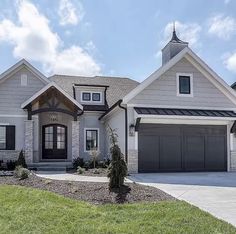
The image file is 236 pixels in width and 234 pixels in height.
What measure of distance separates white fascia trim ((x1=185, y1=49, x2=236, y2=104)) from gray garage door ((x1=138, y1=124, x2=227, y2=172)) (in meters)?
1.95

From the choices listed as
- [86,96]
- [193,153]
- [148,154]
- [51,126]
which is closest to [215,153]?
[193,153]

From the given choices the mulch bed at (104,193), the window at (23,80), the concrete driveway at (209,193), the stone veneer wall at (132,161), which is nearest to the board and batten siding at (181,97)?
the stone veneer wall at (132,161)

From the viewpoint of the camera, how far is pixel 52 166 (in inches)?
795

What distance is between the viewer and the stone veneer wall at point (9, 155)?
20.7 meters

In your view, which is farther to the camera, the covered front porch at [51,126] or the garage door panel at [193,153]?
the covered front porch at [51,126]

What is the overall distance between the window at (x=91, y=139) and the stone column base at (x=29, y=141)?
11.7 ft

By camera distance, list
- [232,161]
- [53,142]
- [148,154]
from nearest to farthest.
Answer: [148,154], [232,161], [53,142]

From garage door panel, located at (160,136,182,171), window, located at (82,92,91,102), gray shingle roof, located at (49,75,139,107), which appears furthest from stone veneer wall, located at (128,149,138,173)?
window, located at (82,92,91,102)

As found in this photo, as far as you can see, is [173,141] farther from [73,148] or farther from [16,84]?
[16,84]

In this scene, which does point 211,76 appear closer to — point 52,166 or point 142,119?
point 142,119

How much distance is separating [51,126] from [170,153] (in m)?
8.02

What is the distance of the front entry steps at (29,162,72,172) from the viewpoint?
1978 cm

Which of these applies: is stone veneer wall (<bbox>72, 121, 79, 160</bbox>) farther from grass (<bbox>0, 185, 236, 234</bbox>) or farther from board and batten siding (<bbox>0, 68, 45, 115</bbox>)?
grass (<bbox>0, 185, 236, 234</bbox>)

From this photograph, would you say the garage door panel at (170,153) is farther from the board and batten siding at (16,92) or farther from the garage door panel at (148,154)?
the board and batten siding at (16,92)
